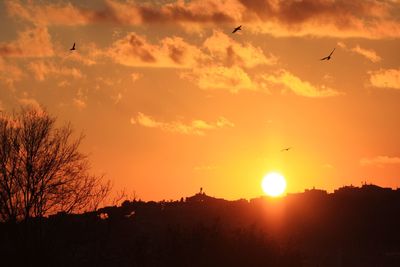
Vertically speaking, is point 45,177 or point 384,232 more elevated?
point 45,177

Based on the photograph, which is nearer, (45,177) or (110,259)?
(45,177)

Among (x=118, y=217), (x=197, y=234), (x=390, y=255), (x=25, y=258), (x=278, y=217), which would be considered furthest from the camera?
(x=278, y=217)

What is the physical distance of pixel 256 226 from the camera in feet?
162

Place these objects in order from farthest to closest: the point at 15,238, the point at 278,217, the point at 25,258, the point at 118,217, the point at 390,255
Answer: the point at 278,217 < the point at 118,217 < the point at 390,255 < the point at 15,238 < the point at 25,258

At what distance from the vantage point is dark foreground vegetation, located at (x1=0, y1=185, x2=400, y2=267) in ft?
141

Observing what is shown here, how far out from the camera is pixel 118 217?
67188 mm

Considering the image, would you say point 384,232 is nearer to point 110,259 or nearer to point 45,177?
point 110,259

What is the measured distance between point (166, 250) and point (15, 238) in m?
11.7

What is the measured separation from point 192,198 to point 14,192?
43.5 meters

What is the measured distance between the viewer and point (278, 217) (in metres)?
75.8

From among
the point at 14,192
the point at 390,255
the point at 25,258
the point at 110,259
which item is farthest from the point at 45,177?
the point at 390,255

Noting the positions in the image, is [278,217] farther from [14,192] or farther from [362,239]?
[14,192]

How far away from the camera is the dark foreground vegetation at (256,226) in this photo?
1692 inches

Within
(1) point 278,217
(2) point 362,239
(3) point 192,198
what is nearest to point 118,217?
(3) point 192,198
